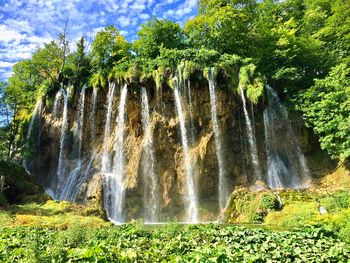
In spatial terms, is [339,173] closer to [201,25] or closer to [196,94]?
[196,94]

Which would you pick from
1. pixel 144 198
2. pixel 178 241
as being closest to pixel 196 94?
pixel 144 198

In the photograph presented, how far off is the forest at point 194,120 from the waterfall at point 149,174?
105mm

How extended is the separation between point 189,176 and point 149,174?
10.3 feet

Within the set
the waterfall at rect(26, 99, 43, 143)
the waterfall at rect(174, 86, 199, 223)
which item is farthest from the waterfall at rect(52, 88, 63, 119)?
the waterfall at rect(174, 86, 199, 223)

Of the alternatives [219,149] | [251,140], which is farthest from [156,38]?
[251,140]

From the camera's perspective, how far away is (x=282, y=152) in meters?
28.6

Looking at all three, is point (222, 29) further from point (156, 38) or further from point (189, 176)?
point (189, 176)

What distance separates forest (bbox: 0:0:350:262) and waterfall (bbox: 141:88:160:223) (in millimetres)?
105

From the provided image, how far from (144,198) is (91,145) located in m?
7.46

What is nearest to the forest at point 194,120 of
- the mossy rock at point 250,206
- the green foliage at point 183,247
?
the mossy rock at point 250,206

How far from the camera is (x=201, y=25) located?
33.2 m

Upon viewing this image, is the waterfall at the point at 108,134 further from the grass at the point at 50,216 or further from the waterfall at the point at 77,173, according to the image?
the grass at the point at 50,216

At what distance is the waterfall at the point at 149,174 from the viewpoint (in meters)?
25.1

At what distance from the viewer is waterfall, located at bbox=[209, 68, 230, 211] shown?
83.6 feet
